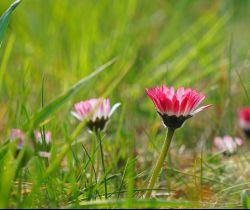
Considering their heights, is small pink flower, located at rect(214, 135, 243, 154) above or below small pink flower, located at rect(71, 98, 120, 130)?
above

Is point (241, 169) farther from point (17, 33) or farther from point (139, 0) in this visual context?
point (139, 0)

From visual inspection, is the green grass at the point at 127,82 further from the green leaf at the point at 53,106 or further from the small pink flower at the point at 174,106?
the small pink flower at the point at 174,106

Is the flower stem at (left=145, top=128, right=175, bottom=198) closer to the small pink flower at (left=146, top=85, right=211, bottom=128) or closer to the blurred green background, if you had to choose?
the small pink flower at (left=146, top=85, right=211, bottom=128)

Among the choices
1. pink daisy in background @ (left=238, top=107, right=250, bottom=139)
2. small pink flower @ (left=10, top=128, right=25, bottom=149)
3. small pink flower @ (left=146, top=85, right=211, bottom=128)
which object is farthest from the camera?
pink daisy in background @ (left=238, top=107, right=250, bottom=139)

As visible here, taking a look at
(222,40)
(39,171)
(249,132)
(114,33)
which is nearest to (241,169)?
(249,132)

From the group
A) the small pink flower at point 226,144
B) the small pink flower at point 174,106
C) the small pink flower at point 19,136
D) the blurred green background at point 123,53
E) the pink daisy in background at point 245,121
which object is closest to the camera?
the small pink flower at point 19,136

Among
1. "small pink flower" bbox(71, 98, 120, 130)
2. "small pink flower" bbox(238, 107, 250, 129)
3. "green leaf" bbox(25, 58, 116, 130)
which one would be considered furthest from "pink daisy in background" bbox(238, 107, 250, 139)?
"green leaf" bbox(25, 58, 116, 130)

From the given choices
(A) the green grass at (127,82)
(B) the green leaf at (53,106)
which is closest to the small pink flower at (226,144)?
(A) the green grass at (127,82)

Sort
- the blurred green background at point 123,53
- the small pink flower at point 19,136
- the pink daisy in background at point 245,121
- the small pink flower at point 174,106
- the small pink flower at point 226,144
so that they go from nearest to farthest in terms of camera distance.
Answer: the small pink flower at point 19,136
the small pink flower at point 174,106
the small pink flower at point 226,144
the pink daisy in background at point 245,121
the blurred green background at point 123,53

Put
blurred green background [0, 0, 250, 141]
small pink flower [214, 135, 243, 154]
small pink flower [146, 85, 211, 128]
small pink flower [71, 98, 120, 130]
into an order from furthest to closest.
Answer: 1. blurred green background [0, 0, 250, 141]
2. small pink flower [214, 135, 243, 154]
3. small pink flower [71, 98, 120, 130]
4. small pink flower [146, 85, 211, 128]
